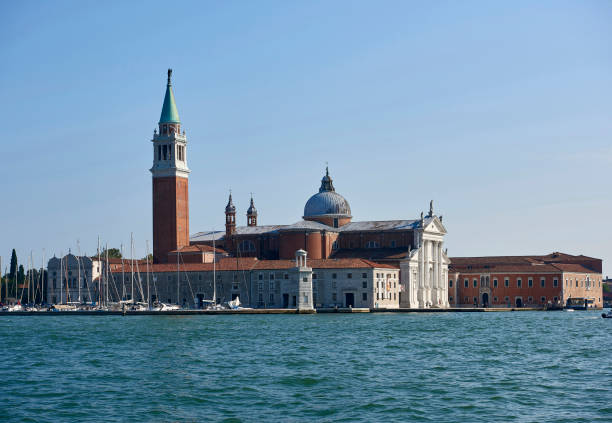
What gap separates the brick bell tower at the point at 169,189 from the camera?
260ft

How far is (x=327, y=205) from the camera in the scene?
8481 cm

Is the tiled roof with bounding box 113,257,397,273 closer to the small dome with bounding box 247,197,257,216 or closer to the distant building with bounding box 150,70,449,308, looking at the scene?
the distant building with bounding box 150,70,449,308

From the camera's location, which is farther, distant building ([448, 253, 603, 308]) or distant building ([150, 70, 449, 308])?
distant building ([448, 253, 603, 308])

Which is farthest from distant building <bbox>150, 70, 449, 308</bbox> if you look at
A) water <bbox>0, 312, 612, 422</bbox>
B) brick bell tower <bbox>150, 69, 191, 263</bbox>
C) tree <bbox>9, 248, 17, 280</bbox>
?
water <bbox>0, 312, 612, 422</bbox>

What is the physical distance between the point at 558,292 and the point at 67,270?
43.1 m

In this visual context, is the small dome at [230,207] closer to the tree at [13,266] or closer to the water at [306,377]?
the tree at [13,266]

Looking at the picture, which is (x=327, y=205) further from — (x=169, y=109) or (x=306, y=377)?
(x=306, y=377)

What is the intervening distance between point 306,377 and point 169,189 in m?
55.0

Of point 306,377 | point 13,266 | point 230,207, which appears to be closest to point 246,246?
point 230,207

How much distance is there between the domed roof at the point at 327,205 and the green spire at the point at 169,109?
13.9 metres

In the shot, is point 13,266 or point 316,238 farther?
point 13,266

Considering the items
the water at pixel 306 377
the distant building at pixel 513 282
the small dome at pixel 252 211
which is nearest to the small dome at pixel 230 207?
the small dome at pixel 252 211

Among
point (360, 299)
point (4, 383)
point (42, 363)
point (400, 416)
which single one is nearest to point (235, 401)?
point (400, 416)

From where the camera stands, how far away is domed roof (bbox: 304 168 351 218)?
84500 mm
